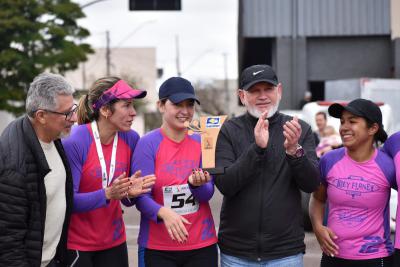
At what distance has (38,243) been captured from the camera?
12.3 ft

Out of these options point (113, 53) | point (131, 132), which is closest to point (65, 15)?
point (131, 132)

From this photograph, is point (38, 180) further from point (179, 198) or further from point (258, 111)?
point (258, 111)

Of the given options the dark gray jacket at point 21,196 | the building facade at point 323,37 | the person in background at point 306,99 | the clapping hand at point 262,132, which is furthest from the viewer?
the building facade at point 323,37

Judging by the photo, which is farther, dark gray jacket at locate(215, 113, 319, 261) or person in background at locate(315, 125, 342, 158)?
person in background at locate(315, 125, 342, 158)

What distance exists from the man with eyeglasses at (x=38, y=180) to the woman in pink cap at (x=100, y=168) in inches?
10.5

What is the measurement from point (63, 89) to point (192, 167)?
1058 mm

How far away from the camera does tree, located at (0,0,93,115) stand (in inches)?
1126

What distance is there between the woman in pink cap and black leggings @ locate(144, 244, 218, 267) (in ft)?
1.13

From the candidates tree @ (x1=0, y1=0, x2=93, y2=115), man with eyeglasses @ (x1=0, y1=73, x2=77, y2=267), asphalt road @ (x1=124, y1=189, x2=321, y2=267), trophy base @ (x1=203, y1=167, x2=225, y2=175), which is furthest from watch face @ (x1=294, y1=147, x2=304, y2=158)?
tree @ (x1=0, y1=0, x2=93, y2=115)

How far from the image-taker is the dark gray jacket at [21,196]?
11.8 feet

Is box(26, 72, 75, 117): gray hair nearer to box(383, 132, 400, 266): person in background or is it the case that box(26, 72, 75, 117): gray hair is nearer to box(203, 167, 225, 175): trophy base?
box(203, 167, 225, 175): trophy base

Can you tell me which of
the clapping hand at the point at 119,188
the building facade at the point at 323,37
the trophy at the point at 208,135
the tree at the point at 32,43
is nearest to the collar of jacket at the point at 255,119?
the trophy at the point at 208,135

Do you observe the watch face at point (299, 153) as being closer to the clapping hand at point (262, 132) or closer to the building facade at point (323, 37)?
the clapping hand at point (262, 132)

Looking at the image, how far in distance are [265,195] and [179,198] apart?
0.62 meters
